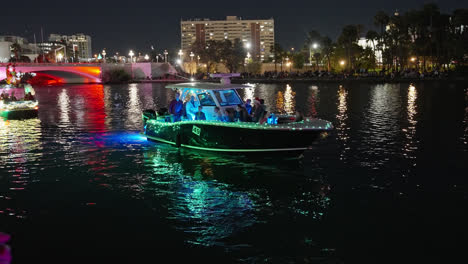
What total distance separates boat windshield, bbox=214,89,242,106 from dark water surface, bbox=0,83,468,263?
2.53 meters

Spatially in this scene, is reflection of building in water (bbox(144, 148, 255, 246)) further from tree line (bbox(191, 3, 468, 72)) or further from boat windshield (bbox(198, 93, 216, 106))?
tree line (bbox(191, 3, 468, 72))

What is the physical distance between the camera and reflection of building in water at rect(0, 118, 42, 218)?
14344mm

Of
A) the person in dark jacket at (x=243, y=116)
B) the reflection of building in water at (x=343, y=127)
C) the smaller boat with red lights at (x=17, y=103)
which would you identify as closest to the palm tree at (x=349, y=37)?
the reflection of building in water at (x=343, y=127)

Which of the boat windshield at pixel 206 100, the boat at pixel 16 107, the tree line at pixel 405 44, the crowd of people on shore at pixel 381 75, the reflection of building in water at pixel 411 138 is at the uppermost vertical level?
the tree line at pixel 405 44

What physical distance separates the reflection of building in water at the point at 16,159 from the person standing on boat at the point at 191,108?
6.58 metres

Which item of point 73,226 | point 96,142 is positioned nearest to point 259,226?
point 73,226

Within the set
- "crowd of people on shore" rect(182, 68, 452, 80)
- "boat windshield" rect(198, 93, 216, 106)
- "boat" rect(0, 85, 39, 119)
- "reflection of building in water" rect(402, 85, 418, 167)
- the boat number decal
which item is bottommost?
"reflection of building in water" rect(402, 85, 418, 167)

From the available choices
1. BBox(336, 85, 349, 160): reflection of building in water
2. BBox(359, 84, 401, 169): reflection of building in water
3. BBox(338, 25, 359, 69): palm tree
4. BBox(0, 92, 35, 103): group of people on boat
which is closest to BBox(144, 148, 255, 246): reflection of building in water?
BBox(336, 85, 349, 160): reflection of building in water

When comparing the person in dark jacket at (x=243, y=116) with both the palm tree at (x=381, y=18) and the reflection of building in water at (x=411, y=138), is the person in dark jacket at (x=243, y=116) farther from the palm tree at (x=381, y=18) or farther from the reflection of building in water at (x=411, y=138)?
the palm tree at (x=381, y=18)

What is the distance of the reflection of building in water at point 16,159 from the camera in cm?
1434

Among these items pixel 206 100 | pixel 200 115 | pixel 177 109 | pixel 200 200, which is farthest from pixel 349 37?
pixel 200 200

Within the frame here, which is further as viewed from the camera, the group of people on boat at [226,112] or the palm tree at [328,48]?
the palm tree at [328,48]

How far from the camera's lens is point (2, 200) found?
1436 cm

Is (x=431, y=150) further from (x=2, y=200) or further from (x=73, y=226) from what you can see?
(x=2, y=200)
